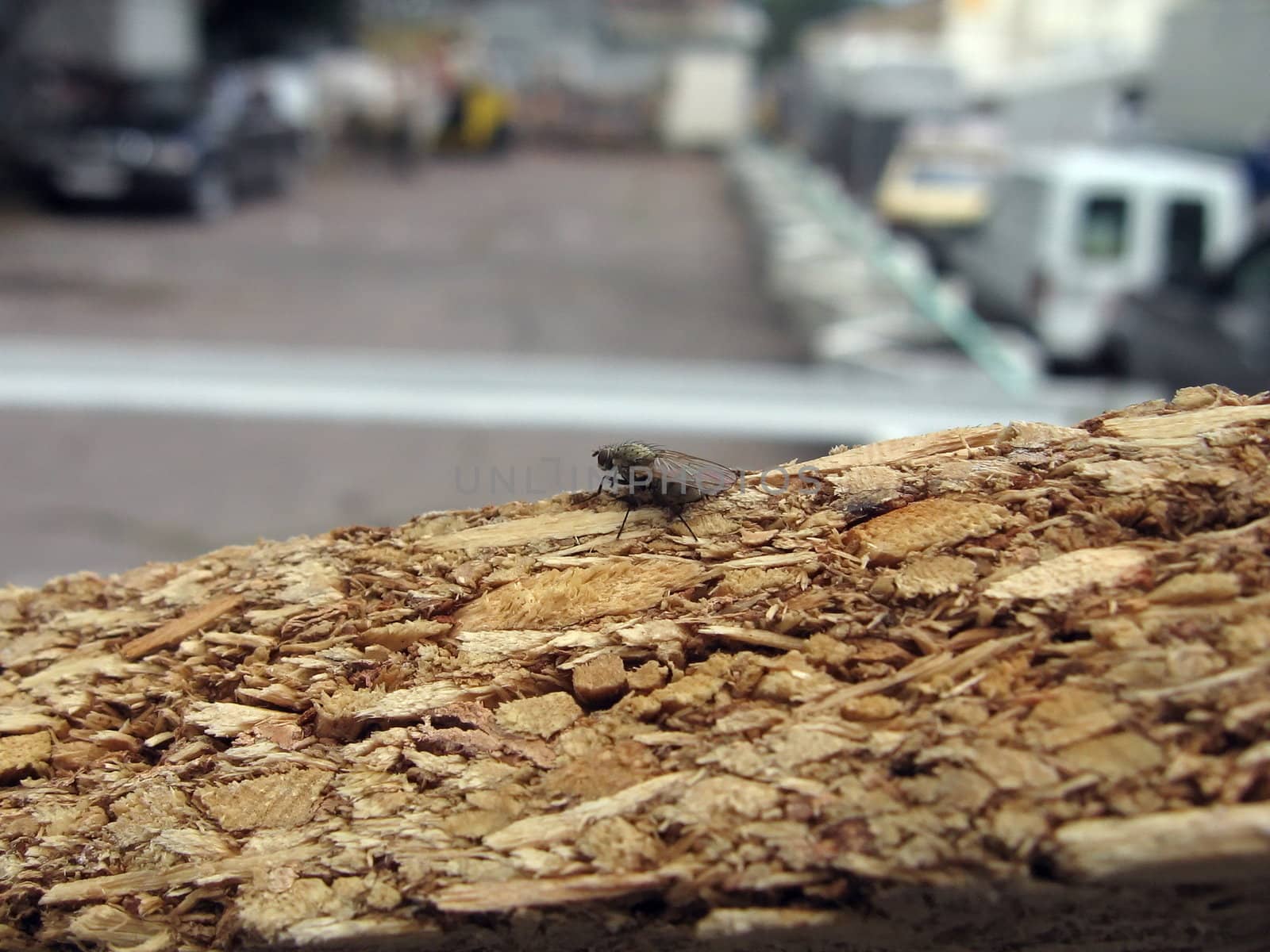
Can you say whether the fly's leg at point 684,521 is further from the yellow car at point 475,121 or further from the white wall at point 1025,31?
the yellow car at point 475,121

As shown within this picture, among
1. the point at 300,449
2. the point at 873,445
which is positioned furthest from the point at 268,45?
the point at 873,445

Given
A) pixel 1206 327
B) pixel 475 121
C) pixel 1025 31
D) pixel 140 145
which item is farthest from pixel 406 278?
pixel 1025 31

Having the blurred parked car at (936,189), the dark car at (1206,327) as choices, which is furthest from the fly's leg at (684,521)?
the blurred parked car at (936,189)

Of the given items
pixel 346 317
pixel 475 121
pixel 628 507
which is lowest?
pixel 346 317

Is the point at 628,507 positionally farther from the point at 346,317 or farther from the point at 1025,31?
the point at 1025,31

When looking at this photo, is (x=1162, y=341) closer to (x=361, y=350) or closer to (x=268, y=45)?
(x=361, y=350)

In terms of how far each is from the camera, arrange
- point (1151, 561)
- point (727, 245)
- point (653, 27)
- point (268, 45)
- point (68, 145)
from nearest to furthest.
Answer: point (1151, 561) < point (68, 145) < point (727, 245) < point (268, 45) < point (653, 27)
